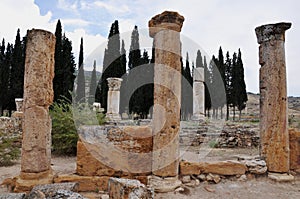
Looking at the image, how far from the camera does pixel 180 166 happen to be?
18.0 feet

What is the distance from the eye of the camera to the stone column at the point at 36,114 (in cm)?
506

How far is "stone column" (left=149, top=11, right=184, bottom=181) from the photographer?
511 cm

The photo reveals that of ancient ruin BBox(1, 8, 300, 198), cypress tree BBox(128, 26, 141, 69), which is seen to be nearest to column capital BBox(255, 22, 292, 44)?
ancient ruin BBox(1, 8, 300, 198)

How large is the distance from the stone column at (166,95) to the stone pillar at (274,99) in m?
2.25

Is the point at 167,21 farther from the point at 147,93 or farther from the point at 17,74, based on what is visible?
the point at 17,74

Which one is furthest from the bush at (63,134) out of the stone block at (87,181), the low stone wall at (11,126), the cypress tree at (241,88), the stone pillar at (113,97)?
the cypress tree at (241,88)

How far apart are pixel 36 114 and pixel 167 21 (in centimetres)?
336

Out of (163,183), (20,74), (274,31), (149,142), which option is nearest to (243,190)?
Answer: (163,183)

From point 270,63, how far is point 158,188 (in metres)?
3.91

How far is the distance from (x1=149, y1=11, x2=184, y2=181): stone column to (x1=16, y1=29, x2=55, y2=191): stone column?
7.49ft

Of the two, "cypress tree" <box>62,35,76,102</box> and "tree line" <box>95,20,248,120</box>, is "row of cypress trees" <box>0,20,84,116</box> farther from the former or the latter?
"tree line" <box>95,20,248,120</box>

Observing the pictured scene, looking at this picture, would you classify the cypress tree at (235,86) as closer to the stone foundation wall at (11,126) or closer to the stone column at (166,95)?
the stone foundation wall at (11,126)

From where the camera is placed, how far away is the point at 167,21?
211 inches

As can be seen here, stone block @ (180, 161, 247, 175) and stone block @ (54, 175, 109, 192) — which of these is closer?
stone block @ (54, 175, 109, 192)
